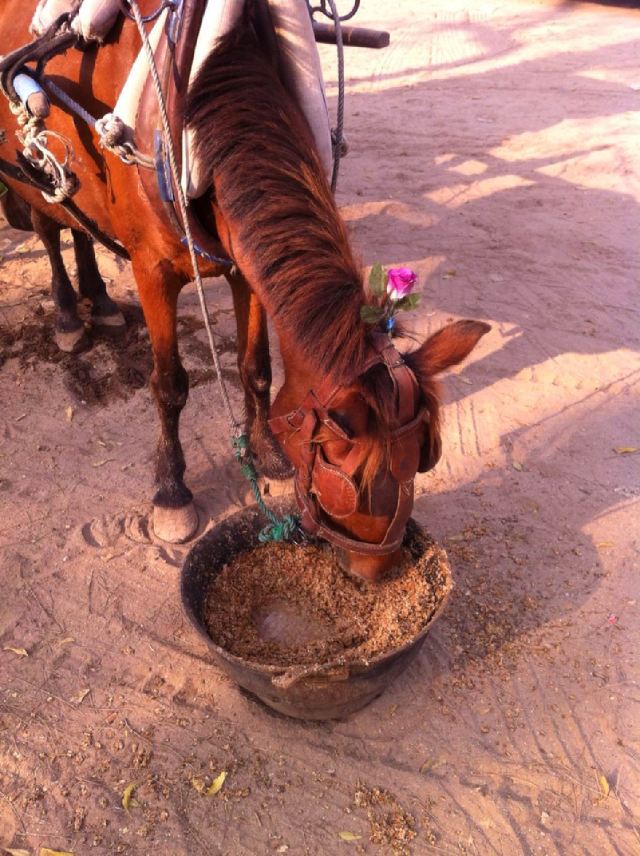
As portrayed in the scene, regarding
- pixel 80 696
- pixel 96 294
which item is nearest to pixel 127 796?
pixel 80 696

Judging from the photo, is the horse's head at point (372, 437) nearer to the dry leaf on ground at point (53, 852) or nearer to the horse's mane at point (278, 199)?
the horse's mane at point (278, 199)

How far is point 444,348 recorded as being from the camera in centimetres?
203

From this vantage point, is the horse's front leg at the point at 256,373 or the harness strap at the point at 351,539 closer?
the harness strap at the point at 351,539

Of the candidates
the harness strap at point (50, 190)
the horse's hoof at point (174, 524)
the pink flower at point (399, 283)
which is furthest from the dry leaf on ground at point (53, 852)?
the harness strap at point (50, 190)

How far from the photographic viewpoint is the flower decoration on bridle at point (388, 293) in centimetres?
192

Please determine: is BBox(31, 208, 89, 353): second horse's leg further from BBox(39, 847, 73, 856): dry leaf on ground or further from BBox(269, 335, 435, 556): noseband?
BBox(39, 847, 73, 856): dry leaf on ground

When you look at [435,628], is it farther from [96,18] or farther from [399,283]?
[96,18]

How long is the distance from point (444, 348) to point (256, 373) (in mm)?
1551

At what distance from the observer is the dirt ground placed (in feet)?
7.64

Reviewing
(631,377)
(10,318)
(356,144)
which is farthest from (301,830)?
(356,144)

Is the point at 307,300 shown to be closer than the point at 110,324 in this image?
Yes

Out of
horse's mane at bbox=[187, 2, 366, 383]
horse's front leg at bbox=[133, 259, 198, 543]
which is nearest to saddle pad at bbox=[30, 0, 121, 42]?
horse's mane at bbox=[187, 2, 366, 383]

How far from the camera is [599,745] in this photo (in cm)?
256

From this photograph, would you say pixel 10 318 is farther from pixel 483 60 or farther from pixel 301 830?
pixel 483 60
